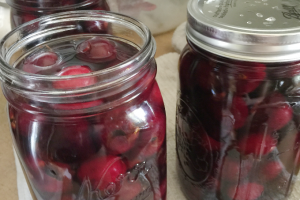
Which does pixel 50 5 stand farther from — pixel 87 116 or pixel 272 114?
pixel 272 114

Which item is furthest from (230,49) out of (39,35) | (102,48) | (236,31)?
(39,35)

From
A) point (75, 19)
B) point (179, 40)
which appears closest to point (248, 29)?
point (75, 19)

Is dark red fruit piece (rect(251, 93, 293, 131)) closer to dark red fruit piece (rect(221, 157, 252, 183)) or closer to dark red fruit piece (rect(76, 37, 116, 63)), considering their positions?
dark red fruit piece (rect(221, 157, 252, 183))

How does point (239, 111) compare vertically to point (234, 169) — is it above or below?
above

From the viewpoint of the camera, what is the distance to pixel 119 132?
1.17ft

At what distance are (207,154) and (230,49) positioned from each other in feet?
0.62

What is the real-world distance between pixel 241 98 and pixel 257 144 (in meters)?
0.08

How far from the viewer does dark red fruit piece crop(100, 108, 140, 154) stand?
348 mm

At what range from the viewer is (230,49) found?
37cm

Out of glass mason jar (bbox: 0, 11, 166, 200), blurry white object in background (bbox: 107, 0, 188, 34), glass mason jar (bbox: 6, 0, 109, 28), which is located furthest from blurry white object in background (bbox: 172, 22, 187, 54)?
glass mason jar (bbox: 0, 11, 166, 200)

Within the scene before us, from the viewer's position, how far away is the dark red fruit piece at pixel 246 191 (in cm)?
48

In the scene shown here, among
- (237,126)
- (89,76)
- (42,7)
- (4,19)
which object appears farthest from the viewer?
(4,19)

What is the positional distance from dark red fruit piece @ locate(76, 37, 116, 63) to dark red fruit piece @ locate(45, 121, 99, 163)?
0.35ft

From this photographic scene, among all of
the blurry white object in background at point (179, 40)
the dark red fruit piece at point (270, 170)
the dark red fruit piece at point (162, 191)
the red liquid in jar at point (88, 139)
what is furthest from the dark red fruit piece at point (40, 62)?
the blurry white object in background at point (179, 40)
